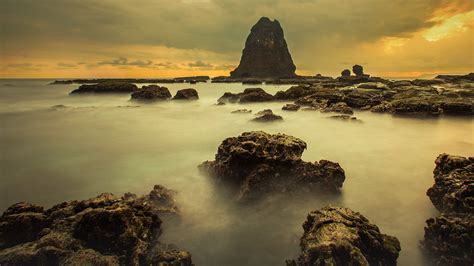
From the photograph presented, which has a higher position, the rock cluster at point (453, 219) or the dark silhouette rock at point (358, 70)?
the dark silhouette rock at point (358, 70)

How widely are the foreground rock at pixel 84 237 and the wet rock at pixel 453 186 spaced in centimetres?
459

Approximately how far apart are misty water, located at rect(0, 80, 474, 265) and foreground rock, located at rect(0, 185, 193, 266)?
2.46 feet

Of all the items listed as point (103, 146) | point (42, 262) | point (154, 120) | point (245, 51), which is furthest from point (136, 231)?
point (245, 51)

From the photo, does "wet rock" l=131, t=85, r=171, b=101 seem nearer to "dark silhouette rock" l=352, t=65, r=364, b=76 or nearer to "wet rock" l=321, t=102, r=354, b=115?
"wet rock" l=321, t=102, r=354, b=115

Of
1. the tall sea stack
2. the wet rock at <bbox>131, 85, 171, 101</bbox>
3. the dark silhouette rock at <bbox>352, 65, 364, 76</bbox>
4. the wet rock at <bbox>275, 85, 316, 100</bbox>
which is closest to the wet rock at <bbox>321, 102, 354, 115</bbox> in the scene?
the wet rock at <bbox>275, 85, 316, 100</bbox>

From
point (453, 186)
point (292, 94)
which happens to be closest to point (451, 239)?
point (453, 186)

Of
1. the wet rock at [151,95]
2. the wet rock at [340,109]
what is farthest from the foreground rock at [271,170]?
the wet rock at [151,95]

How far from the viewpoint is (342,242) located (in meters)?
3.97

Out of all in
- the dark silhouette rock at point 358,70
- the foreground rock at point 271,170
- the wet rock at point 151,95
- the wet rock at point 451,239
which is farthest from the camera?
the dark silhouette rock at point 358,70

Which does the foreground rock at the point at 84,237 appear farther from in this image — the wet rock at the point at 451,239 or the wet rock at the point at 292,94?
the wet rock at the point at 292,94

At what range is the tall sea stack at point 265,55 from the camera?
513 feet

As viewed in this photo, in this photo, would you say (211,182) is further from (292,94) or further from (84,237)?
(292,94)

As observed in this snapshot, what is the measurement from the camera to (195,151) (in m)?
11.6

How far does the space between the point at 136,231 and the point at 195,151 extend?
687 cm
